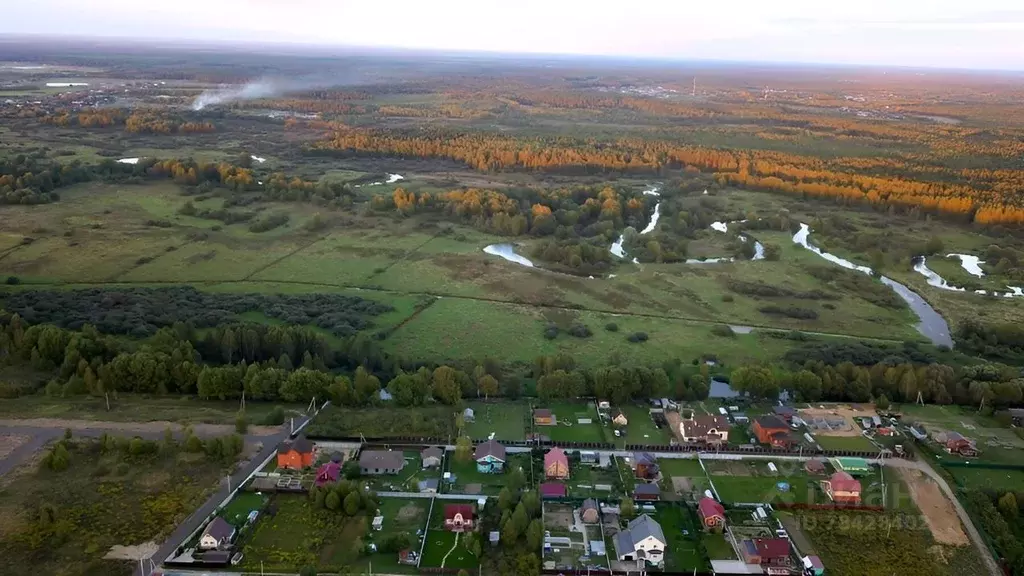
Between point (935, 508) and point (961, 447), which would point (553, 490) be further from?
point (961, 447)

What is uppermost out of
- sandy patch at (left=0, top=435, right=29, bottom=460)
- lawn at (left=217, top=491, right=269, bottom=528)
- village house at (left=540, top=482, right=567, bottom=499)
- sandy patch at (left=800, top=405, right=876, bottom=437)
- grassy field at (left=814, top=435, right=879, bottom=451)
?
sandy patch at (left=0, top=435, right=29, bottom=460)

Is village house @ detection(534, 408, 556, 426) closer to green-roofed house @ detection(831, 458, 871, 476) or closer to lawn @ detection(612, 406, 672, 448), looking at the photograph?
lawn @ detection(612, 406, 672, 448)

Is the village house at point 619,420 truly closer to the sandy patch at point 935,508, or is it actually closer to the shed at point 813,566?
the shed at point 813,566

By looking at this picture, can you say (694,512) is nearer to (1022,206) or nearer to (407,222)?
(407,222)

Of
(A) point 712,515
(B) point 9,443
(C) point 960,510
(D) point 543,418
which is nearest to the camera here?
(A) point 712,515

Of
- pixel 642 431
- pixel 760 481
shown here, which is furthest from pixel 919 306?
pixel 642 431

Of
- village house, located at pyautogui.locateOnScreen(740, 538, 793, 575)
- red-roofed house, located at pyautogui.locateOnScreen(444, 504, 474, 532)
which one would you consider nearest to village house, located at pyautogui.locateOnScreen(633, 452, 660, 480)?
village house, located at pyautogui.locateOnScreen(740, 538, 793, 575)

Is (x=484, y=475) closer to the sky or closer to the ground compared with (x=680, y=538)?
closer to the sky

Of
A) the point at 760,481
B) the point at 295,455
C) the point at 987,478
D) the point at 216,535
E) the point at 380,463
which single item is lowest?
the point at 987,478
